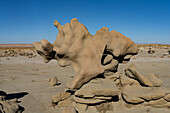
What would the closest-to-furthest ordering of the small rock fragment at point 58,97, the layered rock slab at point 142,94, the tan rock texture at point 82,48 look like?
the tan rock texture at point 82,48
the layered rock slab at point 142,94
the small rock fragment at point 58,97

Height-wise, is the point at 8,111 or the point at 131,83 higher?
the point at 131,83

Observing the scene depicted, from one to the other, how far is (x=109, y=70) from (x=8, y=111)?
335 centimetres

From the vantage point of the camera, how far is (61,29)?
4.86 metres

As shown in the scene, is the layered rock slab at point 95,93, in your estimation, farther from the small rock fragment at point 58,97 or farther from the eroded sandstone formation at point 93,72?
the small rock fragment at point 58,97

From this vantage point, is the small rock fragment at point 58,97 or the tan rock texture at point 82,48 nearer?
the tan rock texture at point 82,48

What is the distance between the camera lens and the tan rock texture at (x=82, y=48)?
4602mm

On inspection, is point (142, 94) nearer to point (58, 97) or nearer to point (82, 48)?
point (82, 48)

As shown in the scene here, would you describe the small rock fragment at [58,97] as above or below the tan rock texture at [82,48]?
below

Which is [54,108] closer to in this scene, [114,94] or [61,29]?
[114,94]

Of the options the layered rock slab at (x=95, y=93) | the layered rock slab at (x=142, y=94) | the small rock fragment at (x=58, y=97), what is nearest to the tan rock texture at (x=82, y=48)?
the layered rock slab at (x=95, y=93)

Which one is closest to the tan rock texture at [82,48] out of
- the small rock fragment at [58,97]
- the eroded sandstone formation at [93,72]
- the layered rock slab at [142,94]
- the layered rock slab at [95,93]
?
the eroded sandstone formation at [93,72]

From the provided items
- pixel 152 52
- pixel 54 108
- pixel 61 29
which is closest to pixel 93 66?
pixel 61 29

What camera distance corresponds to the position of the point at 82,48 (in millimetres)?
4711

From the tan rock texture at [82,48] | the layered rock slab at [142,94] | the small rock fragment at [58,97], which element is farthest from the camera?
the small rock fragment at [58,97]
